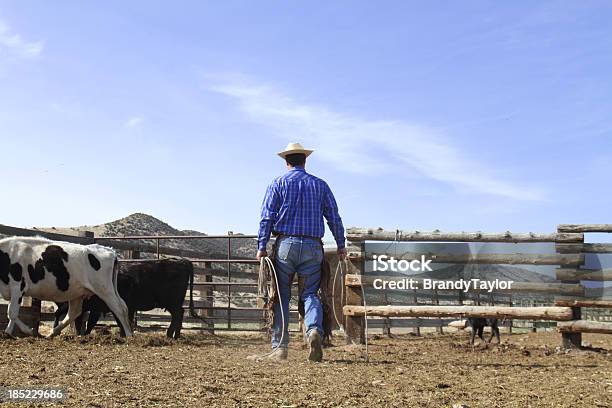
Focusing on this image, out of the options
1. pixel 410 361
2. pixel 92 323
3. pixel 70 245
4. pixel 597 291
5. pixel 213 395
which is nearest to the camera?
pixel 213 395

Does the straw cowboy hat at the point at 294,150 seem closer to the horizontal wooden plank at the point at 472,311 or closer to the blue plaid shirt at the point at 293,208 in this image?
the blue plaid shirt at the point at 293,208

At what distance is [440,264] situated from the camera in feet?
29.0

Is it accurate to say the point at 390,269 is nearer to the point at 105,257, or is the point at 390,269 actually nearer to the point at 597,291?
the point at 597,291

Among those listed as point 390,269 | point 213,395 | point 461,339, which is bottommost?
point 461,339

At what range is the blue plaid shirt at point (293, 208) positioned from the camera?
667cm

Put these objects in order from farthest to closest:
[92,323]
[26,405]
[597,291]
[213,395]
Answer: [92,323] → [597,291] → [213,395] → [26,405]

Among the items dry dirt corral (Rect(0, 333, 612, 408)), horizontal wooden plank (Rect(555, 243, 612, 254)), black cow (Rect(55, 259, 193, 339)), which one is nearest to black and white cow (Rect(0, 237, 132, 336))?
black cow (Rect(55, 259, 193, 339))

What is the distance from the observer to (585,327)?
851 centimetres

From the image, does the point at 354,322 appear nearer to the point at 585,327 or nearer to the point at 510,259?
the point at 510,259

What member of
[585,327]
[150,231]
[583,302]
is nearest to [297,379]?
[585,327]

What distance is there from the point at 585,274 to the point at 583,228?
58 cm

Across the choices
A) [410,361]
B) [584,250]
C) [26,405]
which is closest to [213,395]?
[26,405]

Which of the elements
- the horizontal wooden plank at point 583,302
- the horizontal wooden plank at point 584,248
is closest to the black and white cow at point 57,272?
the horizontal wooden plank at point 583,302

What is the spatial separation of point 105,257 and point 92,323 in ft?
4.85
